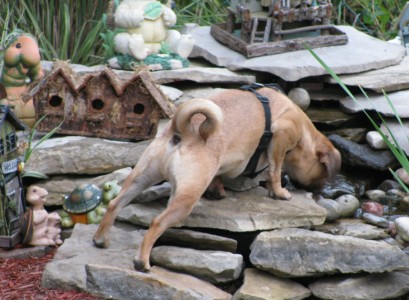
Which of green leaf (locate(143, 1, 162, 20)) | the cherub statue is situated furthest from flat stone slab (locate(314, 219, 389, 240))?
green leaf (locate(143, 1, 162, 20))

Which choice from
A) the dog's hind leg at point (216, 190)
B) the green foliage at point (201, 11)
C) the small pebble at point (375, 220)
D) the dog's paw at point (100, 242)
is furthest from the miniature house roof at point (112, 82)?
the green foliage at point (201, 11)

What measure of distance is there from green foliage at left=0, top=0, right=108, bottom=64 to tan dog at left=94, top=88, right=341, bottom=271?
3120 mm

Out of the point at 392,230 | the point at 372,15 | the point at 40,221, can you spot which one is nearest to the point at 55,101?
the point at 40,221

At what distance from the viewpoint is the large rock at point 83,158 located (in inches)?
238

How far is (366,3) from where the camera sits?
974cm

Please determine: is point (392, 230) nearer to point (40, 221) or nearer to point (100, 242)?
point (100, 242)

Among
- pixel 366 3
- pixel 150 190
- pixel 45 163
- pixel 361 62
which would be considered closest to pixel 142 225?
pixel 150 190

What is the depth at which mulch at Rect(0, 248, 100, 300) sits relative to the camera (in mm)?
4766

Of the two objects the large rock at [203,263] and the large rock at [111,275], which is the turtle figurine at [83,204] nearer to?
the large rock at [111,275]

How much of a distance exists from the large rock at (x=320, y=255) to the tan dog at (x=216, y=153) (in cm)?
51

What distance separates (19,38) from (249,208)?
2.25 m

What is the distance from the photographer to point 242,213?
204 inches

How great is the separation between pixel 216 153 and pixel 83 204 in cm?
110

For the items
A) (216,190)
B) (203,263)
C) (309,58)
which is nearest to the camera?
(203,263)
